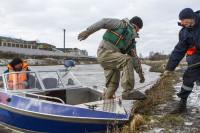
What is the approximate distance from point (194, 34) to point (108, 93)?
253cm

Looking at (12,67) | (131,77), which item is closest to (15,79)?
(12,67)

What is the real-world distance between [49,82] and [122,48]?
267 cm

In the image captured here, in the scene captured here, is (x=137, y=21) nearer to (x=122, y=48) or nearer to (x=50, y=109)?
(x=122, y=48)

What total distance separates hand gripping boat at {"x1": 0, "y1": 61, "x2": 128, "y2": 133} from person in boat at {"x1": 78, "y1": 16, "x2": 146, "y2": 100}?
0.62 metres

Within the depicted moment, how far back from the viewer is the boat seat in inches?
226

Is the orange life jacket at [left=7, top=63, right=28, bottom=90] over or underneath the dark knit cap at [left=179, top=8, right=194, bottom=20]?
underneath

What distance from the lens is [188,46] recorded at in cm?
456

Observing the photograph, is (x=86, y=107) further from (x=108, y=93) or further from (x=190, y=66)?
(x=190, y=66)

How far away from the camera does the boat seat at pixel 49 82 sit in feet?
18.8

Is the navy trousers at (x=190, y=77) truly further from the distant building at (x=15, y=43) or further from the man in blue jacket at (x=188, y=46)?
the distant building at (x=15, y=43)

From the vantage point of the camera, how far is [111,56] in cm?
438

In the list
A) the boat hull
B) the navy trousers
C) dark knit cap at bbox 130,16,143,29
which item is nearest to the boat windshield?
the boat hull

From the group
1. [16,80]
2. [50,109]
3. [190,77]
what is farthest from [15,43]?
[190,77]

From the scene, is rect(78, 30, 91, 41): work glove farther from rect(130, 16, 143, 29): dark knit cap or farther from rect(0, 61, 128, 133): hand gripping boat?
rect(0, 61, 128, 133): hand gripping boat
